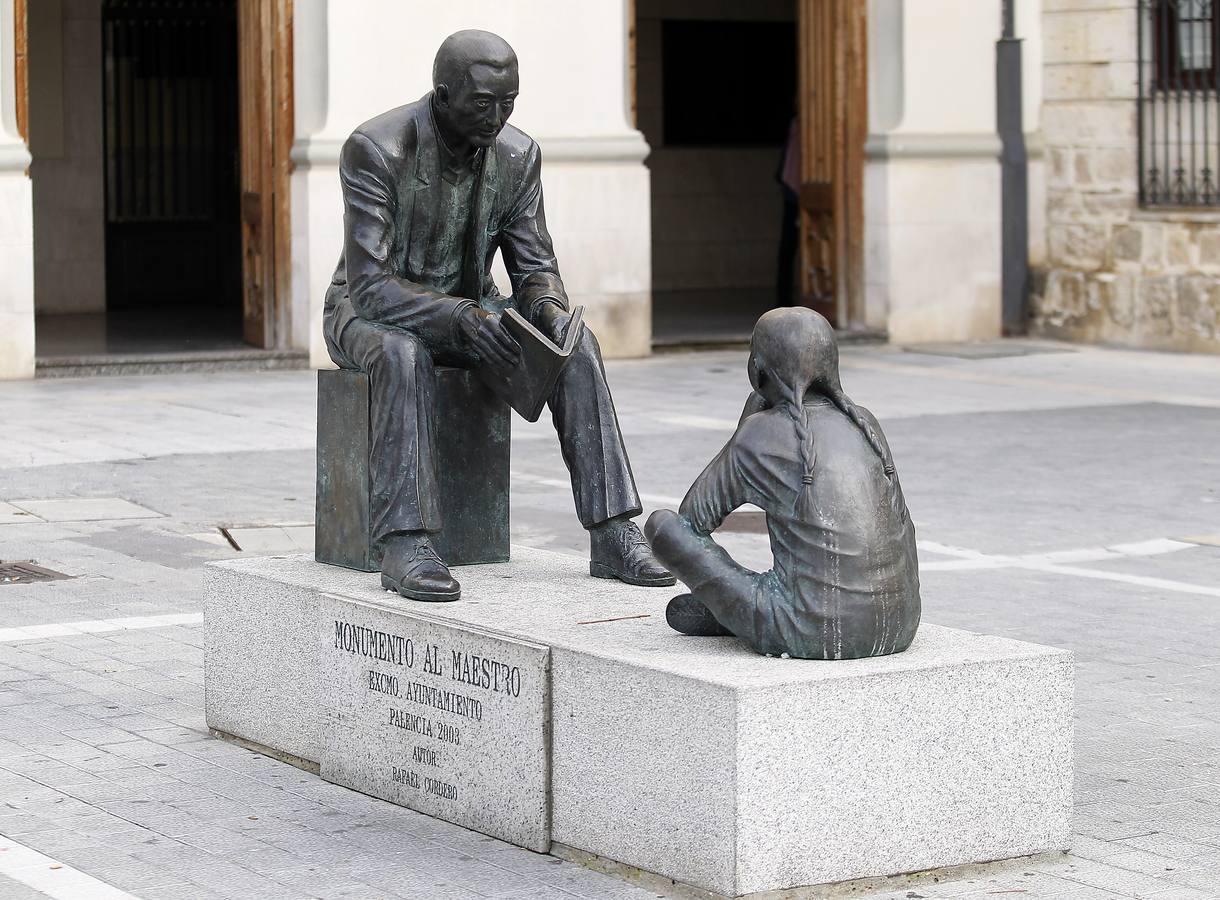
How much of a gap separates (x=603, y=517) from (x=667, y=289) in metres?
20.0

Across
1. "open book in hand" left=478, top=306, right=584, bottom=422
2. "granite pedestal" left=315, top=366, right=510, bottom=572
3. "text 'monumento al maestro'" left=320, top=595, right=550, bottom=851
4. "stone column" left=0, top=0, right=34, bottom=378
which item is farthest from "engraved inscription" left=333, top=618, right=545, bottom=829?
"stone column" left=0, top=0, right=34, bottom=378

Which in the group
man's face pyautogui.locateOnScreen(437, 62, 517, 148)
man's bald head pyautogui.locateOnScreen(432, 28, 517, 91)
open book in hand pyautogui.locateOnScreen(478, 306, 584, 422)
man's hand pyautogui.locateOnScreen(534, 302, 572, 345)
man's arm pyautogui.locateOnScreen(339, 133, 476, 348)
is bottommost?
open book in hand pyautogui.locateOnScreen(478, 306, 584, 422)

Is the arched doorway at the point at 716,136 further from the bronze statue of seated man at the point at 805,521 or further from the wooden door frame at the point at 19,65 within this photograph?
the bronze statue of seated man at the point at 805,521

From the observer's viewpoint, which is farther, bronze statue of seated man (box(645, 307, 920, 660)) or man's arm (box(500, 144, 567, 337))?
man's arm (box(500, 144, 567, 337))

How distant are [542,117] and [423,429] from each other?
1186cm

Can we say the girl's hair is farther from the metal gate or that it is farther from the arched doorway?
the arched doorway

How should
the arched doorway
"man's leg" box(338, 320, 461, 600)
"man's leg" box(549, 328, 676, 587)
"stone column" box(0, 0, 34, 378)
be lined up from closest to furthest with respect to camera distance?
1. "man's leg" box(338, 320, 461, 600)
2. "man's leg" box(549, 328, 676, 587)
3. "stone column" box(0, 0, 34, 378)
4. the arched doorway

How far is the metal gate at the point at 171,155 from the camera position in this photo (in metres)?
23.3

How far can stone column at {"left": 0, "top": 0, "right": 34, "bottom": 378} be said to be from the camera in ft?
53.4

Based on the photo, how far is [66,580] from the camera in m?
9.11

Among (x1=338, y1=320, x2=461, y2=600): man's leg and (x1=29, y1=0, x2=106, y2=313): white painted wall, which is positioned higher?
(x1=29, y1=0, x2=106, y2=313): white painted wall

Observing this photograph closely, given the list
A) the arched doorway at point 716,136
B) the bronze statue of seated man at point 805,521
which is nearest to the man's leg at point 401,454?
the bronze statue of seated man at point 805,521

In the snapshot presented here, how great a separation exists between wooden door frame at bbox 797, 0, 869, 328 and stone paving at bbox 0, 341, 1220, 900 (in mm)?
1900

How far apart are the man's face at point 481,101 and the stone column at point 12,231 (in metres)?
10.4
